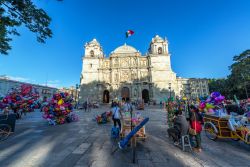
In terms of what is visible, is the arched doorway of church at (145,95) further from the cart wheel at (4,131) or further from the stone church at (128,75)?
the cart wheel at (4,131)

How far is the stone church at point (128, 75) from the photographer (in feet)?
113

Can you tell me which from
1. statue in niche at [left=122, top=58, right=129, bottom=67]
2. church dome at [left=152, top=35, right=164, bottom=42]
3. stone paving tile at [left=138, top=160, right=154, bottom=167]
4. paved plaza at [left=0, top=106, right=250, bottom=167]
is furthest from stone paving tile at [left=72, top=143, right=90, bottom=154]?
church dome at [left=152, top=35, right=164, bottom=42]

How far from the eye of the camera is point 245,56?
1220 inches

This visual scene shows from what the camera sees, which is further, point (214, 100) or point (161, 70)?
point (161, 70)

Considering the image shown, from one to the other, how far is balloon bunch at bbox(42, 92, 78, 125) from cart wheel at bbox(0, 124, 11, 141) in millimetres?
3004

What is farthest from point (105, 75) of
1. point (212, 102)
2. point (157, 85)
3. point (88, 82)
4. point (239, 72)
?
point (239, 72)

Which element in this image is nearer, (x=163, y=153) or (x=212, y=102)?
(x=163, y=153)

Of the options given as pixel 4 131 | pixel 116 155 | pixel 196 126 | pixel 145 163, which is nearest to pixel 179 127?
pixel 196 126

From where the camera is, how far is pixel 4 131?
5.46m

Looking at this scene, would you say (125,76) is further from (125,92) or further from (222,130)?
(222,130)

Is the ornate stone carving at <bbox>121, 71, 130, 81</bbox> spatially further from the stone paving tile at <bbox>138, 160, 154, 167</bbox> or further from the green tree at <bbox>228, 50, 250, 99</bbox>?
the stone paving tile at <bbox>138, 160, 154, 167</bbox>

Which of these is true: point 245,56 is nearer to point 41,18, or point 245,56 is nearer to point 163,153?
point 163,153

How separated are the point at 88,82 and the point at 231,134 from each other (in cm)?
3428

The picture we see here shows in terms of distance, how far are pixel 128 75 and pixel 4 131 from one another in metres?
31.8
